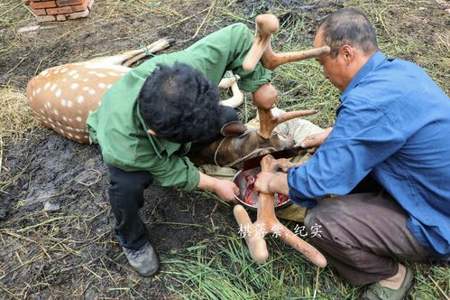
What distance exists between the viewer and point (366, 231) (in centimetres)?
245

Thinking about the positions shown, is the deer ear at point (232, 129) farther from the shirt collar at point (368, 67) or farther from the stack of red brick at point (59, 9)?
the stack of red brick at point (59, 9)

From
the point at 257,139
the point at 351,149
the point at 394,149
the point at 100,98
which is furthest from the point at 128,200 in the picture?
the point at 394,149

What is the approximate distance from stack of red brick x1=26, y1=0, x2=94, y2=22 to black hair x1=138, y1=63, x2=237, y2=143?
320 cm

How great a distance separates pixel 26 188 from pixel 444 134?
275 cm

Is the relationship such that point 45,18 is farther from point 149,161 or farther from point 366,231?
point 366,231

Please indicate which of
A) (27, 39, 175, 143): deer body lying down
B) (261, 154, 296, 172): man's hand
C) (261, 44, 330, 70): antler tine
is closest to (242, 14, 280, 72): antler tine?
(261, 44, 330, 70): antler tine

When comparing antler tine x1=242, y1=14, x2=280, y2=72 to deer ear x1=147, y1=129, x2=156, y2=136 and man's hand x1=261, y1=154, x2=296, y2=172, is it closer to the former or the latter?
deer ear x1=147, y1=129, x2=156, y2=136

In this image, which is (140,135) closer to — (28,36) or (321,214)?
(321,214)

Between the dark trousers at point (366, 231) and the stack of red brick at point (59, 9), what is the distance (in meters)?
3.61

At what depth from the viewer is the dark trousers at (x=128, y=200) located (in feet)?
8.46

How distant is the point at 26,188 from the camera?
11.5 ft

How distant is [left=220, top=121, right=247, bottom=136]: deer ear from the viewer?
2921 mm

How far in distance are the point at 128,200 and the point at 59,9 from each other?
3.21 meters

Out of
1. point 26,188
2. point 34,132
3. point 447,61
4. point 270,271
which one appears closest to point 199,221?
point 270,271
